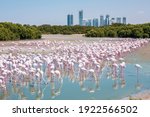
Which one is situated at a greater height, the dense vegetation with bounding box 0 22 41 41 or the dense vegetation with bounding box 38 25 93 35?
the dense vegetation with bounding box 0 22 41 41

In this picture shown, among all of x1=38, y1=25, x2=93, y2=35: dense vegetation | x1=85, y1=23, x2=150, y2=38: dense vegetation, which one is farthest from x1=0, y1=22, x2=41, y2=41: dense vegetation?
x1=38, y1=25, x2=93, y2=35: dense vegetation

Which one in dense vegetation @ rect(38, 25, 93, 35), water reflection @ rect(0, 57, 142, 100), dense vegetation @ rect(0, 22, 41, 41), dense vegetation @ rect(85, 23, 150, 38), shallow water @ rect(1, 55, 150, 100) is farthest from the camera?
dense vegetation @ rect(38, 25, 93, 35)

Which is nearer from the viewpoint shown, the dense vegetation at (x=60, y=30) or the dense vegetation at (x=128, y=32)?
the dense vegetation at (x=128, y=32)

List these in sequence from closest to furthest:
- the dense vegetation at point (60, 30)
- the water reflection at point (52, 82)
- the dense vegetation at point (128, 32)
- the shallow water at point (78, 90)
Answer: the shallow water at point (78, 90) → the water reflection at point (52, 82) → the dense vegetation at point (128, 32) → the dense vegetation at point (60, 30)

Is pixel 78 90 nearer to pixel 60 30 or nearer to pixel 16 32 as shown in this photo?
pixel 16 32

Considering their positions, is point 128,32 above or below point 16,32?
below

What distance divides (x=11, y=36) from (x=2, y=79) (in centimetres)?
2880

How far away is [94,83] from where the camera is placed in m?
11.4

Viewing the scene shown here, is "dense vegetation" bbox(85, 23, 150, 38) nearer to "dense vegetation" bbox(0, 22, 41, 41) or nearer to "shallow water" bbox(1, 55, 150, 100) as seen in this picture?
"dense vegetation" bbox(0, 22, 41, 41)

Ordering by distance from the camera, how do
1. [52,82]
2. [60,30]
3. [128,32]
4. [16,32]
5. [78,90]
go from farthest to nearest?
[60,30], [128,32], [16,32], [52,82], [78,90]

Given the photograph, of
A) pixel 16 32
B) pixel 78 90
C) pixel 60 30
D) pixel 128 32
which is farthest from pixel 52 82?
pixel 60 30

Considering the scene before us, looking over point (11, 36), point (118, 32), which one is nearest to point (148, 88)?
point (11, 36)

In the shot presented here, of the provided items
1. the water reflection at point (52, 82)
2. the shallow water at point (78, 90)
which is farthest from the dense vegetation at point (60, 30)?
the shallow water at point (78, 90)

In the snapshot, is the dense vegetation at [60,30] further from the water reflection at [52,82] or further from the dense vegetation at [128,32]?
the water reflection at [52,82]
